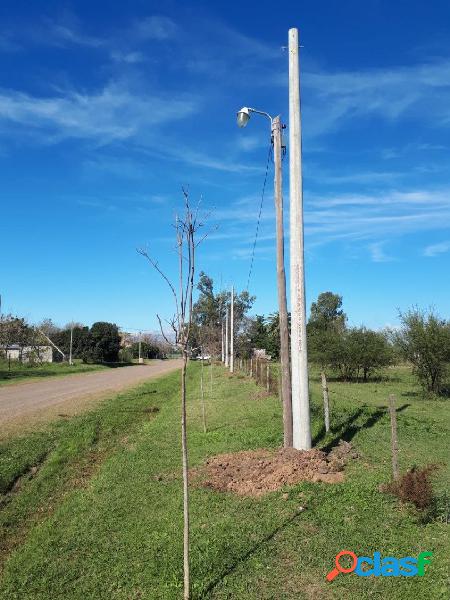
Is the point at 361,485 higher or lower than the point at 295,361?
lower

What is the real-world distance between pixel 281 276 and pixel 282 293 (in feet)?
1.20

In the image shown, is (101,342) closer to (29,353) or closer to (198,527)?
(29,353)

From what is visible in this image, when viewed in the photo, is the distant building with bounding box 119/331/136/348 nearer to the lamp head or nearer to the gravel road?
the gravel road

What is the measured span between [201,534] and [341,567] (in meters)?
1.75

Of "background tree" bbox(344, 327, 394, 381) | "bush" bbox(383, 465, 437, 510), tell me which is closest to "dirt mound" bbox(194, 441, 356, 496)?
"bush" bbox(383, 465, 437, 510)

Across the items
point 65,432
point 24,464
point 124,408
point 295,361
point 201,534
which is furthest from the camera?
point 124,408

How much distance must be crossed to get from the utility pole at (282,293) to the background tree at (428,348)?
16.5 m

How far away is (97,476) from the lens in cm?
970

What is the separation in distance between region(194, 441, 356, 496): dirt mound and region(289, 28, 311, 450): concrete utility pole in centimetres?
48

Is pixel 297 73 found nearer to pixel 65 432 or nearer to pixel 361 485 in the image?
pixel 361 485

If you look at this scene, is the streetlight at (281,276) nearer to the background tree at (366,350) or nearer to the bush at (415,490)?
the bush at (415,490)

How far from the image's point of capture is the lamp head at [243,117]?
32.4ft

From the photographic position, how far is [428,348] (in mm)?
24641

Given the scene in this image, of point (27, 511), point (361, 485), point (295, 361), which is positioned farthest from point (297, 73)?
point (27, 511)
